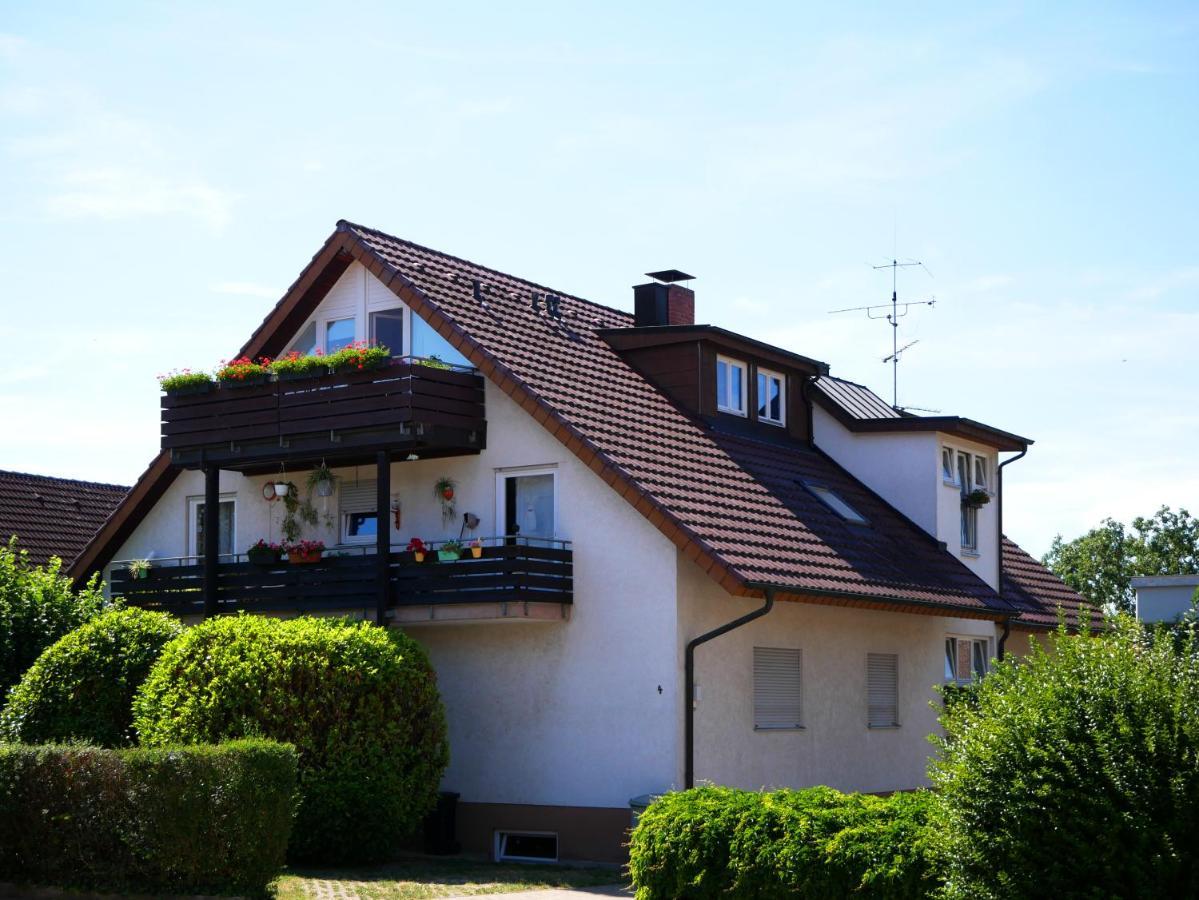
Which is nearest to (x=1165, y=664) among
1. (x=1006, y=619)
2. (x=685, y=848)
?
(x=685, y=848)

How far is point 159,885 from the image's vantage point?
15.3 metres

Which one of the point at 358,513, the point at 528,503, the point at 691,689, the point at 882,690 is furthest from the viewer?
the point at 882,690

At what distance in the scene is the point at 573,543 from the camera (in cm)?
2138

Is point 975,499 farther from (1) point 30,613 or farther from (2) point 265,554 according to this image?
(1) point 30,613

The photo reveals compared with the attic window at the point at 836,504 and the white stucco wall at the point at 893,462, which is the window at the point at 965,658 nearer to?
the white stucco wall at the point at 893,462

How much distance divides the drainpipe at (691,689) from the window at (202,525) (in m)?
8.46

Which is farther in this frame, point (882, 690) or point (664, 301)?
point (664, 301)

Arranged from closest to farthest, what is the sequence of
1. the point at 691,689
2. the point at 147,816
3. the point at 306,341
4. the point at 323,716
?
the point at 147,816, the point at 323,716, the point at 691,689, the point at 306,341

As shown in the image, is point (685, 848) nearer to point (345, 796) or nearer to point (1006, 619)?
point (345, 796)

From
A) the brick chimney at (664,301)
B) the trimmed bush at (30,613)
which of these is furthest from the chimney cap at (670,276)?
the trimmed bush at (30,613)

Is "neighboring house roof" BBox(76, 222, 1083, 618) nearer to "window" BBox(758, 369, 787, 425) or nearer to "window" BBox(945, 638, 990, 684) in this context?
"window" BBox(758, 369, 787, 425)

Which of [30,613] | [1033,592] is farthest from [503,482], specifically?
[1033,592]

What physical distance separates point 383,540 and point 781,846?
32.5ft

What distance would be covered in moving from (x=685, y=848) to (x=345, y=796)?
628 cm
